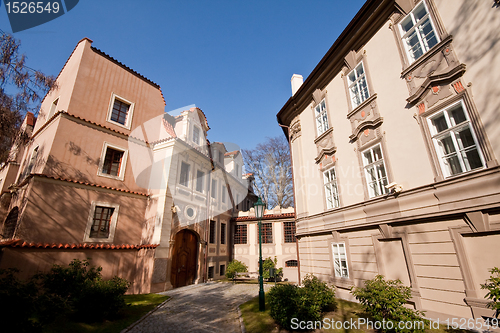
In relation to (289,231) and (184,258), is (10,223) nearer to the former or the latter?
(184,258)

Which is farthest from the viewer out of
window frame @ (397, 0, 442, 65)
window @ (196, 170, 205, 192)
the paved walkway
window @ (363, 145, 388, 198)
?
window @ (196, 170, 205, 192)

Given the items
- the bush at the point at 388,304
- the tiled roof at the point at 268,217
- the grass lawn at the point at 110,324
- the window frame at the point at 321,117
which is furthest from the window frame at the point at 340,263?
the tiled roof at the point at 268,217

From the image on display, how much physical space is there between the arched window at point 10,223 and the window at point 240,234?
55.1ft

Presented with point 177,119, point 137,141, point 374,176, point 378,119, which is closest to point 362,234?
point 374,176

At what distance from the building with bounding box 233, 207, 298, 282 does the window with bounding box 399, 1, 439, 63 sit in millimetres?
16892

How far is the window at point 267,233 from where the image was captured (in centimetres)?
2336

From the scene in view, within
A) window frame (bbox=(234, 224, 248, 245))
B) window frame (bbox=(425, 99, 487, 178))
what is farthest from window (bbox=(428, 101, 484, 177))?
window frame (bbox=(234, 224, 248, 245))

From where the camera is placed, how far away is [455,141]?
258 inches

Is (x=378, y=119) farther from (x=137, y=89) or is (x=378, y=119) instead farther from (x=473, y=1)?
(x=137, y=89)

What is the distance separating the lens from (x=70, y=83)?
14.4 m

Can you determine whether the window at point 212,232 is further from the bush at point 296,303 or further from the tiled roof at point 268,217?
the bush at point 296,303

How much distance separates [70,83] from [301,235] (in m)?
16.6

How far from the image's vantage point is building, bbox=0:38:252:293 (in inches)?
453

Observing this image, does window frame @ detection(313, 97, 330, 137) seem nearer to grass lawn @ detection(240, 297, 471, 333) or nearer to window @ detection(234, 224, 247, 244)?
grass lawn @ detection(240, 297, 471, 333)
